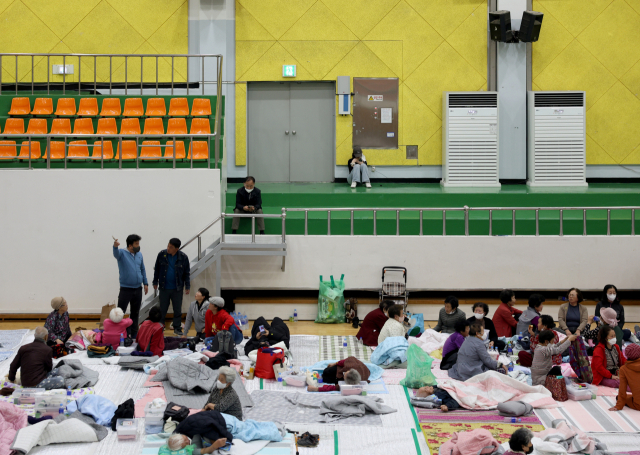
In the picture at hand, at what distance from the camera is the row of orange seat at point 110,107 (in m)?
14.2

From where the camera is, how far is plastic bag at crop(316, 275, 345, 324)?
1239cm

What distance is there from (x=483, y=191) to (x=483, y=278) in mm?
3014

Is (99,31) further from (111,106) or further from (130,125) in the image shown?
(130,125)

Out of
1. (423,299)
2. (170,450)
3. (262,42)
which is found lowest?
(170,450)

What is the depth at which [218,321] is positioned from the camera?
35.0 ft

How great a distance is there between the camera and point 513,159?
16.7 metres

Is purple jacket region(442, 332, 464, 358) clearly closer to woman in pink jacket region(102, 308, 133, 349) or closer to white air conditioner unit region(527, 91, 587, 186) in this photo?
woman in pink jacket region(102, 308, 133, 349)

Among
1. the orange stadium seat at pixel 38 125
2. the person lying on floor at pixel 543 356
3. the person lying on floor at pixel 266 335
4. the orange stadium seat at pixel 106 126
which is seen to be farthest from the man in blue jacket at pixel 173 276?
the person lying on floor at pixel 543 356

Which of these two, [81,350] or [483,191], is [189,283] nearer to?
[81,350]

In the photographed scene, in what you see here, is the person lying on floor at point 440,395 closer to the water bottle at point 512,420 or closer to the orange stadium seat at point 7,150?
the water bottle at point 512,420

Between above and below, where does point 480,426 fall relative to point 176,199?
below

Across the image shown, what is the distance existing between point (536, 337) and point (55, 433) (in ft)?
20.2

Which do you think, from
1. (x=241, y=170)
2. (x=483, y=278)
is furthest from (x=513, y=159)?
(x=241, y=170)

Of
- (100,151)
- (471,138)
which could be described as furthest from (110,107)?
(471,138)
